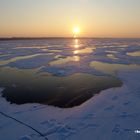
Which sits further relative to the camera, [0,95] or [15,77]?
[15,77]

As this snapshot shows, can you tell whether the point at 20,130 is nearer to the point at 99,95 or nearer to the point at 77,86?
the point at 99,95

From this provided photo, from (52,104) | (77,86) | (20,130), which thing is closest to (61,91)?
(77,86)

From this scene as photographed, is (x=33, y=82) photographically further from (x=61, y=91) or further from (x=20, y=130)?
(x=20, y=130)

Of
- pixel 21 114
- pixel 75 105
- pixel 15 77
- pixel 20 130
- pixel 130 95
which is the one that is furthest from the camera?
pixel 15 77

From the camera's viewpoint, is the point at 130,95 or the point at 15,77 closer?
the point at 130,95

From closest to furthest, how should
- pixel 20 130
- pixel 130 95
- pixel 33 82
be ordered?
pixel 20 130 → pixel 130 95 → pixel 33 82

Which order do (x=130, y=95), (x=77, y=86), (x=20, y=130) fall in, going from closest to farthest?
(x=20, y=130)
(x=130, y=95)
(x=77, y=86)

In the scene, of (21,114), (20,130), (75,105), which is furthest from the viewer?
(75,105)

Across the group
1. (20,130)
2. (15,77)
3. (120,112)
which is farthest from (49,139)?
(15,77)
